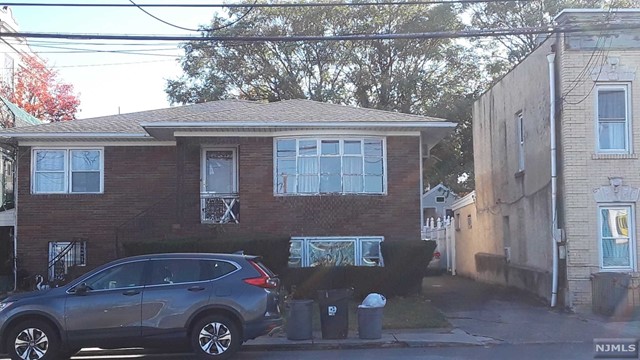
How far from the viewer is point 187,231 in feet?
65.1

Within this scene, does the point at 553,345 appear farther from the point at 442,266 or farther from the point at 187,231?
the point at 442,266

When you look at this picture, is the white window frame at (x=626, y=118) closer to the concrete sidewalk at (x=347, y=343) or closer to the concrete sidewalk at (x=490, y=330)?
the concrete sidewalk at (x=490, y=330)

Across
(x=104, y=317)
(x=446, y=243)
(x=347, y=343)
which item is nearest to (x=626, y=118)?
(x=347, y=343)

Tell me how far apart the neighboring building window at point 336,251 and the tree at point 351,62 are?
15.9 meters

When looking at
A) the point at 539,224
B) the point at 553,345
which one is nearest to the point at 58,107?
the point at 539,224

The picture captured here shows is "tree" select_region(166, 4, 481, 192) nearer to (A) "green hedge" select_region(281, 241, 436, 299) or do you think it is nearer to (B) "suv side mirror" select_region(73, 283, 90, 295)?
(A) "green hedge" select_region(281, 241, 436, 299)

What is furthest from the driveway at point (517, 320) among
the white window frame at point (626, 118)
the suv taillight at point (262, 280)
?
the suv taillight at point (262, 280)

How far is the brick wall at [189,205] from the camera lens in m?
19.5

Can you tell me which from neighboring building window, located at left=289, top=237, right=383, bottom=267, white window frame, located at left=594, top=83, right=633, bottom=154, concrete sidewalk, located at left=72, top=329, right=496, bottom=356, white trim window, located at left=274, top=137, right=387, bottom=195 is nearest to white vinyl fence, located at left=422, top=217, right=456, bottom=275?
neighboring building window, located at left=289, top=237, right=383, bottom=267

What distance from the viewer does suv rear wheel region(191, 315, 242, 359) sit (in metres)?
11.0

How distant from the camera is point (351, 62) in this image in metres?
36.7

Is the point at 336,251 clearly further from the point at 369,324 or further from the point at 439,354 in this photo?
the point at 439,354

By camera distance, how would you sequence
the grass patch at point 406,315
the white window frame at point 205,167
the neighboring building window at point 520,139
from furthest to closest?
1. the neighboring building window at point 520,139
2. the white window frame at point 205,167
3. the grass patch at point 406,315

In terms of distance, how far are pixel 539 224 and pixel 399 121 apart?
4539mm
